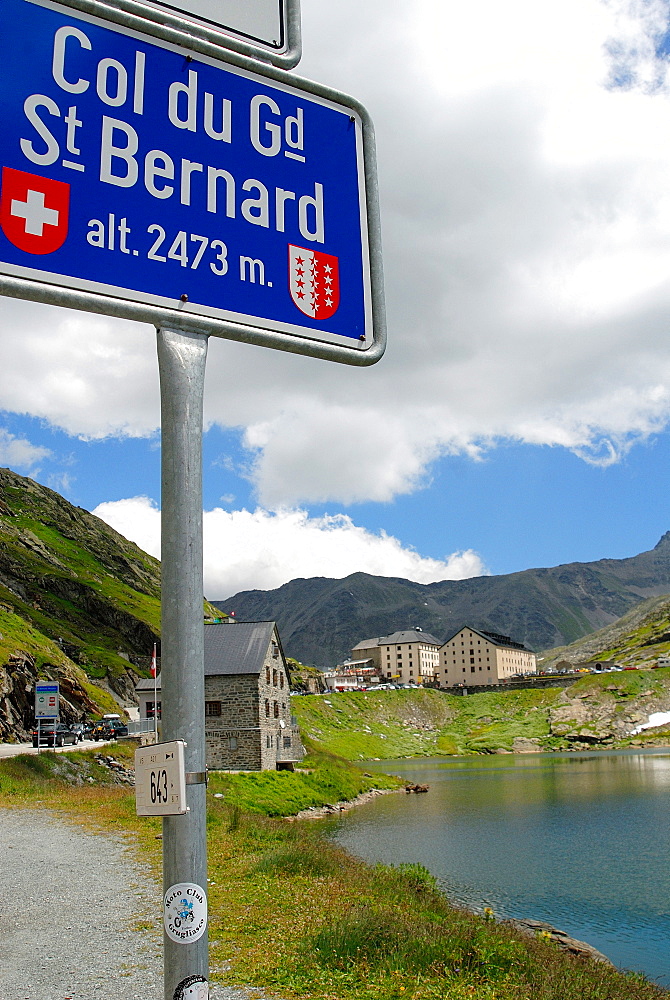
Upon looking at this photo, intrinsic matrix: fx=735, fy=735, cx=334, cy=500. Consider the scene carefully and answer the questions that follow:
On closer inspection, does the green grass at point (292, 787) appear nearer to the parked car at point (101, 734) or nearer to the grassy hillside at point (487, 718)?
the parked car at point (101, 734)

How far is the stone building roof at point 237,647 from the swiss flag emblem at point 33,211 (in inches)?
1799

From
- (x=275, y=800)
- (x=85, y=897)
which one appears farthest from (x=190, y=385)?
(x=275, y=800)

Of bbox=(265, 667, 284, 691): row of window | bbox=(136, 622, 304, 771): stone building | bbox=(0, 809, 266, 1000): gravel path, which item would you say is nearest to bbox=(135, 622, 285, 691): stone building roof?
bbox=(136, 622, 304, 771): stone building

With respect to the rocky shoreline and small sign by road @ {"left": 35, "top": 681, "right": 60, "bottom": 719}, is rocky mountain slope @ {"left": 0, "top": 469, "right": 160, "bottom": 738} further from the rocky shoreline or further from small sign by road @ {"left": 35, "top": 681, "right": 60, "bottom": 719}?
the rocky shoreline

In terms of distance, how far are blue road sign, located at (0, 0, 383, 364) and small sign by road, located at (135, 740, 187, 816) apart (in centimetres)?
138

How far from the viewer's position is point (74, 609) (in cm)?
14962

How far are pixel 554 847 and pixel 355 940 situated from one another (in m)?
25.4

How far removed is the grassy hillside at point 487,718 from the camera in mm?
108375

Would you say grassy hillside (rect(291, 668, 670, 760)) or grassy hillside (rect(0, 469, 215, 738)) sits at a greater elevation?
grassy hillside (rect(0, 469, 215, 738))

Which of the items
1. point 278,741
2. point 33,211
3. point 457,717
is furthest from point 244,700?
point 457,717

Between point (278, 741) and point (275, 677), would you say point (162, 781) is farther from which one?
point (278, 741)

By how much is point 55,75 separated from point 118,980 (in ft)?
36.3

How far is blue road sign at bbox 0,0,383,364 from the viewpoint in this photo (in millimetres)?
2391

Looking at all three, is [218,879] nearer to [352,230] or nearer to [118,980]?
[118,980]
